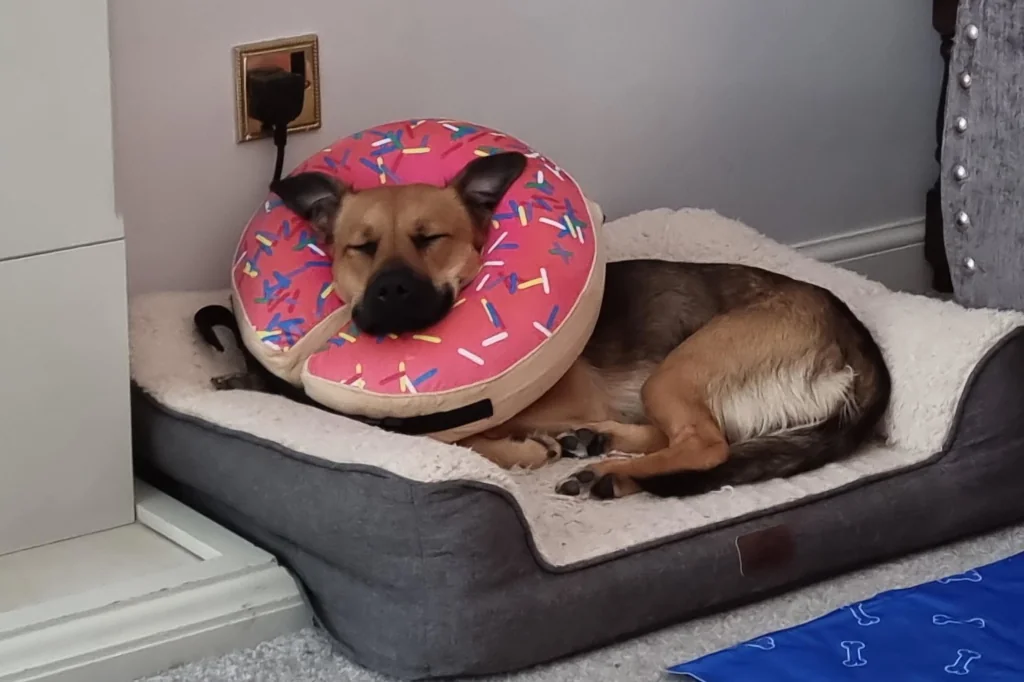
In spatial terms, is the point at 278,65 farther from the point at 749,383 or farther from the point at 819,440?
the point at 819,440

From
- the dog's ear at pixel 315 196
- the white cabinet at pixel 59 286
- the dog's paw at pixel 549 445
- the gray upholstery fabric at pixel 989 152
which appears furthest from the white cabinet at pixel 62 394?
the gray upholstery fabric at pixel 989 152

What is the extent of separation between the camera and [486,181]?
7.89 feet

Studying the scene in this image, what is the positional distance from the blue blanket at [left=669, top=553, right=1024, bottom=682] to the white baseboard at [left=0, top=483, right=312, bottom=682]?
1.89ft

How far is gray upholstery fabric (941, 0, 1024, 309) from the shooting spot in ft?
8.05

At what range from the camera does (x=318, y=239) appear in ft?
7.93

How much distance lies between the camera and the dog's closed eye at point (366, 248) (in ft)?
7.64

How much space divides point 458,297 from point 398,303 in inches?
5.2

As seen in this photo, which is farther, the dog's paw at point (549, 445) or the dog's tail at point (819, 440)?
the dog's paw at point (549, 445)

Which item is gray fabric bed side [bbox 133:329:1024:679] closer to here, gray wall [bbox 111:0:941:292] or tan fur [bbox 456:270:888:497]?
tan fur [bbox 456:270:888:497]

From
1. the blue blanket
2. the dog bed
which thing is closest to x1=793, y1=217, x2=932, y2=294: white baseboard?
the dog bed

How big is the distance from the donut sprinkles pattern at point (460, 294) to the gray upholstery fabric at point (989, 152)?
2.22 feet

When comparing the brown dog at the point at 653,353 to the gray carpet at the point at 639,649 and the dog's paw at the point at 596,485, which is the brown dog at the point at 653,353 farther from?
the gray carpet at the point at 639,649

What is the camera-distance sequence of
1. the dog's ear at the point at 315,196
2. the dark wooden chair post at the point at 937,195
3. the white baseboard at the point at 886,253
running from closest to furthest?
1. the dog's ear at the point at 315,196
2. the dark wooden chair post at the point at 937,195
3. the white baseboard at the point at 886,253

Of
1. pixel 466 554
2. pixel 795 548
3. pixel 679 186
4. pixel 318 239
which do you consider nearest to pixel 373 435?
pixel 466 554
